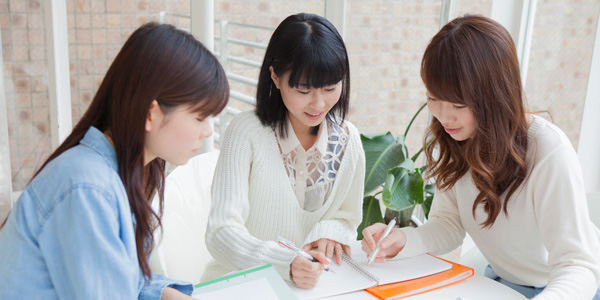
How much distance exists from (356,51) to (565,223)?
1533mm

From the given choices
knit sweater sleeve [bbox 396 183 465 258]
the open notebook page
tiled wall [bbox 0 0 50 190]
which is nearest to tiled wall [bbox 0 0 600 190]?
tiled wall [bbox 0 0 50 190]

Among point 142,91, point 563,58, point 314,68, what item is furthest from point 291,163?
point 563,58

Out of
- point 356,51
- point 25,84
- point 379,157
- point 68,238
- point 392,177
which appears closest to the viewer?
point 68,238

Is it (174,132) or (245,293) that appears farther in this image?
(245,293)

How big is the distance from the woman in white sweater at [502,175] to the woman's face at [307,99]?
0.76ft

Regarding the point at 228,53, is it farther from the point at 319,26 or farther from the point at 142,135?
the point at 142,135

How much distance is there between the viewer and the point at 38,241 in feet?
2.78

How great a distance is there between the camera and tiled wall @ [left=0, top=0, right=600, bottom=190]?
2.16 meters

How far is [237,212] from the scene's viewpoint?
139 centimetres

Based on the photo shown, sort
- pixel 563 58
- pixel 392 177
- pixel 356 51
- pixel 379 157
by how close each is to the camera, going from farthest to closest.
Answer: pixel 563 58
pixel 356 51
pixel 379 157
pixel 392 177

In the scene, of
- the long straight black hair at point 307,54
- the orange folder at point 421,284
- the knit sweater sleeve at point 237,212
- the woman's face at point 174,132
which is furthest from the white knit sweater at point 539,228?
the woman's face at point 174,132

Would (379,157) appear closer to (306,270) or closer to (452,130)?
(452,130)

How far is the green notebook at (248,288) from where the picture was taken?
3.54ft

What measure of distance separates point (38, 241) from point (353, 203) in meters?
0.87
